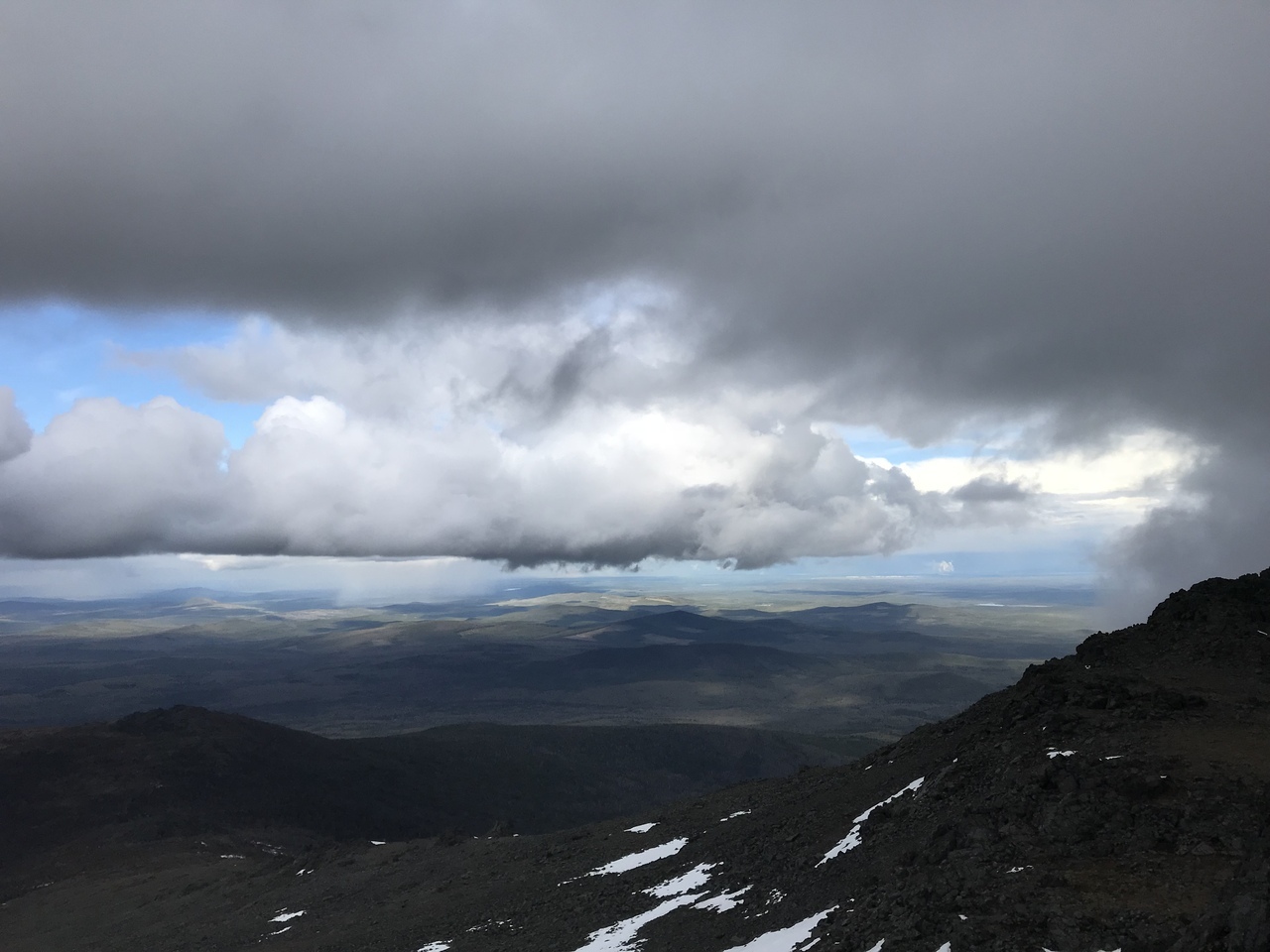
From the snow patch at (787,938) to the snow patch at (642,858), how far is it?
20870 millimetres

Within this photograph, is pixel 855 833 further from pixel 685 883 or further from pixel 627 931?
pixel 627 931

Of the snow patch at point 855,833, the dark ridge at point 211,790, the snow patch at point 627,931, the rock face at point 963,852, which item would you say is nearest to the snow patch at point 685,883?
the rock face at point 963,852

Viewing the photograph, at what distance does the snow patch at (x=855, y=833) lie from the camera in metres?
38.4

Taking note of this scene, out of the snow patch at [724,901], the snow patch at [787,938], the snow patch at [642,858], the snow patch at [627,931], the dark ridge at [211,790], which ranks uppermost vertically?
the snow patch at [787,938]

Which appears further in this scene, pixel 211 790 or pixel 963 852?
pixel 211 790

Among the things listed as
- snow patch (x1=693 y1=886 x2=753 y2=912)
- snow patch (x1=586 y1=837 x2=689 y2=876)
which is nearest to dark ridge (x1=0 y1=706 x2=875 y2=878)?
snow patch (x1=586 y1=837 x2=689 y2=876)

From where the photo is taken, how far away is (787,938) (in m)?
30.9

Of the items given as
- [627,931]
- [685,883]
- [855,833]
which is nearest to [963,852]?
[855,833]

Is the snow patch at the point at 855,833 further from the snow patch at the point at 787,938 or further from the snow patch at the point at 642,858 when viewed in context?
the snow patch at the point at 642,858

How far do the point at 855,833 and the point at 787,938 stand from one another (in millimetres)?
10525

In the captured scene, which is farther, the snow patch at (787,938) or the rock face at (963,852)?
the snow patch at (787,938)

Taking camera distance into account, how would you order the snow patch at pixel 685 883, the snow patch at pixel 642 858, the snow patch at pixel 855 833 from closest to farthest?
the snow patch at pixel 855 833 → the snow patch at pixel 685 883 → the snow patch at pixel 642 858

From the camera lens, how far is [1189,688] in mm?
41031

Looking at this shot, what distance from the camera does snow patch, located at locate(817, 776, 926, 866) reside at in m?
38.4
